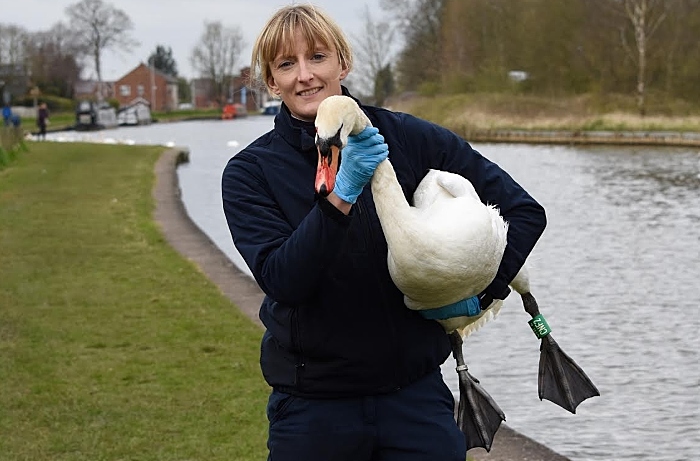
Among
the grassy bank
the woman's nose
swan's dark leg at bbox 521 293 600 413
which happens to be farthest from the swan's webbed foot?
the grassy bank

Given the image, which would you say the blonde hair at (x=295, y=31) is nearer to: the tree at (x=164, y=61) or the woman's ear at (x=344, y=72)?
the woman's ear at (x=344, y=72)

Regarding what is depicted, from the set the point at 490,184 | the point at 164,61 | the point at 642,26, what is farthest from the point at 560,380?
the point at 164,61

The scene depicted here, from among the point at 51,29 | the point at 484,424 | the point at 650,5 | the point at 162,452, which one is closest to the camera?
the point at 484,424

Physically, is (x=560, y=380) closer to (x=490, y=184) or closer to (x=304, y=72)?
(x=490, y=184)

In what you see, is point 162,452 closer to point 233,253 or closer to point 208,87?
point 233,253

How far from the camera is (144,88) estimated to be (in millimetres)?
136625

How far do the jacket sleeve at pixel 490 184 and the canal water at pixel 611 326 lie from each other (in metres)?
3.94

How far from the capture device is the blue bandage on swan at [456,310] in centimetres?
304

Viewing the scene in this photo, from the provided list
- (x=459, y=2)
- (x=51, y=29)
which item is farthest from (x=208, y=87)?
(x=459, y=2)

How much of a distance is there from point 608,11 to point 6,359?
4988cm

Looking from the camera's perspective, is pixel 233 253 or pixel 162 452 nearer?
pixel 162 452

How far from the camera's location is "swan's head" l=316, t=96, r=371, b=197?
2664 mm

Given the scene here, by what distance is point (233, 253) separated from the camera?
1453cm

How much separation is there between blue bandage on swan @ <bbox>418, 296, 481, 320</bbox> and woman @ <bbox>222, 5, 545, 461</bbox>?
38 millimetres
